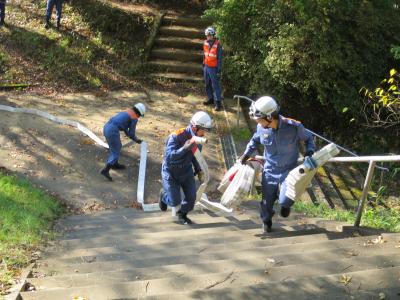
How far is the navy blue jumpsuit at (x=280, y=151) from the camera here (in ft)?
19.1

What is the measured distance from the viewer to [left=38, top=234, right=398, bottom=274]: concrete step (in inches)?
183

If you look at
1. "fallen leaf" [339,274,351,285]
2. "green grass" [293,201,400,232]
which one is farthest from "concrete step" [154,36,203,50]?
"fallen leaf" [339,274,351,285]

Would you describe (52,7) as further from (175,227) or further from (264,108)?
(264,108)

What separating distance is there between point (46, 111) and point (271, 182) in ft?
24.4

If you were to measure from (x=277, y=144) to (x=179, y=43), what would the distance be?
924 centimetres

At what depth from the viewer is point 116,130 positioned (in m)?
9.29

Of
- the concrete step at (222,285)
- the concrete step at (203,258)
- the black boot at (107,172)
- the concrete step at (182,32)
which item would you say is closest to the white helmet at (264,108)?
the concrete step at (203,258)

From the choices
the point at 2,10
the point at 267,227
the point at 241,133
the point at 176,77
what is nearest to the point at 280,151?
the point at 267,227

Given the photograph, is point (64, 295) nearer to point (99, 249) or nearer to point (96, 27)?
point (99, 249)

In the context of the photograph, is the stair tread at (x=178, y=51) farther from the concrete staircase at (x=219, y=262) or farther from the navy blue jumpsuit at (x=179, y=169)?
the concrete staircase at (x=219, y=262)

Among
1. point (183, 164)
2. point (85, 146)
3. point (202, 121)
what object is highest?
point (202, 121)

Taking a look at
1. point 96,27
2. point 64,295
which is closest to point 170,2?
point 96,27

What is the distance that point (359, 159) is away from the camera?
5410 millimetres

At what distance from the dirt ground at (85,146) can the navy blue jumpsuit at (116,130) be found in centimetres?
42
